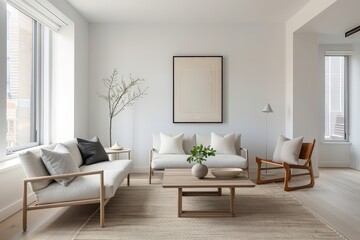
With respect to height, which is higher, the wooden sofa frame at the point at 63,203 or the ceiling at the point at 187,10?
the ceiling at the point at 187,10

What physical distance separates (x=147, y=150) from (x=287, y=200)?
2.82 meters

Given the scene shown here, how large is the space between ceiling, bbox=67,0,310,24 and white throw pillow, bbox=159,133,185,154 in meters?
2.19

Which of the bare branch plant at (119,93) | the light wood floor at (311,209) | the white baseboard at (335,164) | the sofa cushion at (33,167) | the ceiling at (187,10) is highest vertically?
the ceiling at (187,10)

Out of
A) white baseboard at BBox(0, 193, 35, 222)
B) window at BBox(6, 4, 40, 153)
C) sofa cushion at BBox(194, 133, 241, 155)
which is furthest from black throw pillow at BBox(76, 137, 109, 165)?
sofa cushion at BBox(194, 133, 241, 155)

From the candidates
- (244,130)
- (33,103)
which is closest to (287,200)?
(244,130)

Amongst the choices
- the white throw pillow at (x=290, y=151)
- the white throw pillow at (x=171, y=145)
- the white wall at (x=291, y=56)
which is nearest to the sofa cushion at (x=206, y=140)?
the white throw pillow at (x=171, y=145)

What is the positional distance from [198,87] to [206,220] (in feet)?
10.00

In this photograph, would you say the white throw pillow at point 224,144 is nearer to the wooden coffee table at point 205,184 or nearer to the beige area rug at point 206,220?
the beige area rug at point 206,220

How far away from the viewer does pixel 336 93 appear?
21.1 ft

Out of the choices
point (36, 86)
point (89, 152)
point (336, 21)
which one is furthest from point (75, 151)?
point (336, 21)

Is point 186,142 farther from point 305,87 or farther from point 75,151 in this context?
point 305,87

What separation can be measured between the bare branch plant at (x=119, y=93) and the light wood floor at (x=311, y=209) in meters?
2.46

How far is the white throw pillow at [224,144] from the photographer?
199 inches

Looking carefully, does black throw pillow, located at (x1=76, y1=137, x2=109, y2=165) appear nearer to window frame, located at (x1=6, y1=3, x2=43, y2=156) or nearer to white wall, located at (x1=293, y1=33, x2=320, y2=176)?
window frame, located at (x1=6, y1=3, x2=43, y2=156)
